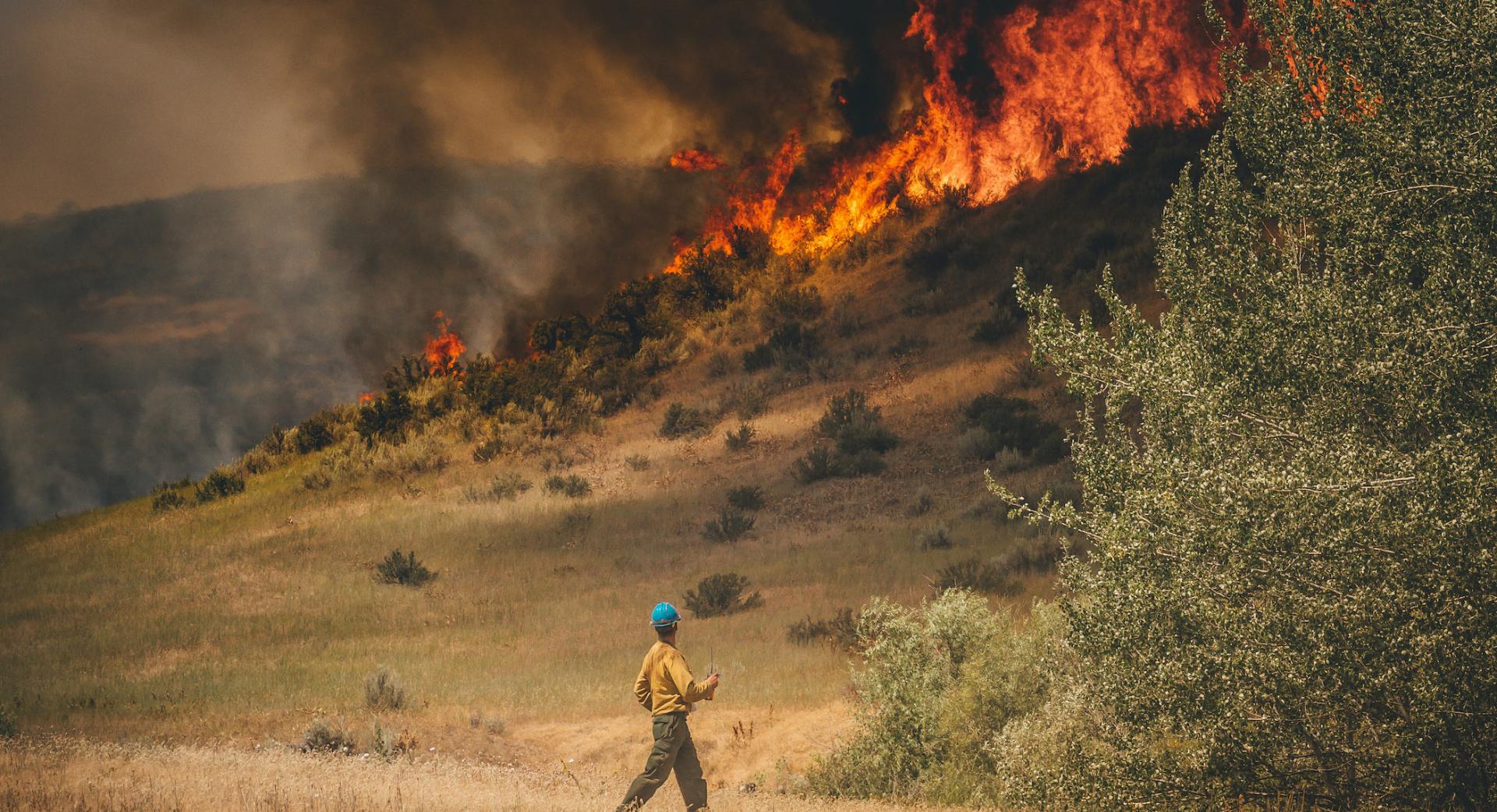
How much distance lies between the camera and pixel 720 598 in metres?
22.5

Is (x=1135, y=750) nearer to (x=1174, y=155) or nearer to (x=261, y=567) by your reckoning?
(x=261, y=567)

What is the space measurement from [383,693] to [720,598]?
7.48 m

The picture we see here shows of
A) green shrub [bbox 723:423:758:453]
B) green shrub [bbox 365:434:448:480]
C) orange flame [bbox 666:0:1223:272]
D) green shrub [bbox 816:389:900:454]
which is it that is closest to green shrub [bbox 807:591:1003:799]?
green shrub [bbox 816:389:900:454]

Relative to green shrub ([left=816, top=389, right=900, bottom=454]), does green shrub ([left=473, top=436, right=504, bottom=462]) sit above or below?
above

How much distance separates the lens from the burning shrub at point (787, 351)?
137ft

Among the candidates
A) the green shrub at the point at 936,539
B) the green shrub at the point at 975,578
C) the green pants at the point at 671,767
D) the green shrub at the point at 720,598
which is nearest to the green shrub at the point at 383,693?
the green shrub at the point at 720,598

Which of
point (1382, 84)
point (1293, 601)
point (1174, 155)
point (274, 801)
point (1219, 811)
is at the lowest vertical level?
point (1219, 811)

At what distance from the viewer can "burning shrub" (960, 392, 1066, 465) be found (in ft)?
92.0

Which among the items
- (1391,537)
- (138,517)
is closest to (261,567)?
(138,517)

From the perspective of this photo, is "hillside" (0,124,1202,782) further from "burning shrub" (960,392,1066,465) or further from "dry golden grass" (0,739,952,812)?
"dry golden grass" (0,739,952,812)

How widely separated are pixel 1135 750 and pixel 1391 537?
2.41m

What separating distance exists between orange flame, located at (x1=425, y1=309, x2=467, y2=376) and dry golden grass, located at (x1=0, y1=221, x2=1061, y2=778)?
10694mm

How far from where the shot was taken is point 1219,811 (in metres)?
7.87

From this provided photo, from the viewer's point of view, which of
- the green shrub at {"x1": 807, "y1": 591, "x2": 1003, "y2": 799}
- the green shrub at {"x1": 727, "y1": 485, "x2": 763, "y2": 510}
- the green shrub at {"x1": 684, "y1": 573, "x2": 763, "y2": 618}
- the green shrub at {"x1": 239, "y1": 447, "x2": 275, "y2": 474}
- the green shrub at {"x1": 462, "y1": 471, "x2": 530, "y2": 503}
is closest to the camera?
the green shrub at {"x1": 807, "y1": 591, "x2": 1003, "y2": 799}
